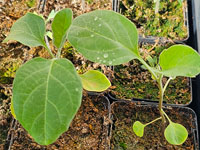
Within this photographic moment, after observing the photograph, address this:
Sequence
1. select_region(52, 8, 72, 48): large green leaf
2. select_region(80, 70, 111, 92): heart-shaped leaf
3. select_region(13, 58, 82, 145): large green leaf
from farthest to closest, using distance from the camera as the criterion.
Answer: select_region(80, 70, 111, 92): heart-shaped leaf
select_region(52, 8, 72, 48): large green leaf
select_region(13, 58, 82, 145): large green leaf

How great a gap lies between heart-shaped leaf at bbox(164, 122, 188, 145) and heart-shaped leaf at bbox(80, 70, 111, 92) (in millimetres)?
272

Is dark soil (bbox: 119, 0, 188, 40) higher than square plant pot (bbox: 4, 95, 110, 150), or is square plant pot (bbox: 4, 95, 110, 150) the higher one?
dark soil (bbox: 119, 0, 188, 40)

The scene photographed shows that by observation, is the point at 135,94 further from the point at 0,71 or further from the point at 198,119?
the point at 0,71

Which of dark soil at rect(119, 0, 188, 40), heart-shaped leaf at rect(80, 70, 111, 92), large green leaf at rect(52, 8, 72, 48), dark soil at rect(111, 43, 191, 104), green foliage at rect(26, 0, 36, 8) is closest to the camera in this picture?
large green leaf at rect(52, 8, 72, 48)

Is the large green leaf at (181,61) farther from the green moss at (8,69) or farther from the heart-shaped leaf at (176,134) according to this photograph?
the green moss at (8,69)

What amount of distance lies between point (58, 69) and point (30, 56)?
0.72 metres

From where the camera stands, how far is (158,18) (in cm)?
136

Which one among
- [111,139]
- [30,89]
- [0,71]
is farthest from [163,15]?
[30,89]

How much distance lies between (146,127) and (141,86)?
19 centimetres

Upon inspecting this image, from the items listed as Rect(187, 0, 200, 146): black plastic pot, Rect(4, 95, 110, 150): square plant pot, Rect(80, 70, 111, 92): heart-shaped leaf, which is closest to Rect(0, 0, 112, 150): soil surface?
Rect(4, 95, 110, 150): square plant pot

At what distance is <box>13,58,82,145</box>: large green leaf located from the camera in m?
0.52

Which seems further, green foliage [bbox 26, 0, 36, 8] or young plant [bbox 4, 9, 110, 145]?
green foliage [bbox 26, 0, 36, 8]

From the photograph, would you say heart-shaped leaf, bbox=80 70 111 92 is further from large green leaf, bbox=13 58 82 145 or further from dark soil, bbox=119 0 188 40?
dark soil, bbox=119 0 188 40

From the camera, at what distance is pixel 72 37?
2.03 ft
